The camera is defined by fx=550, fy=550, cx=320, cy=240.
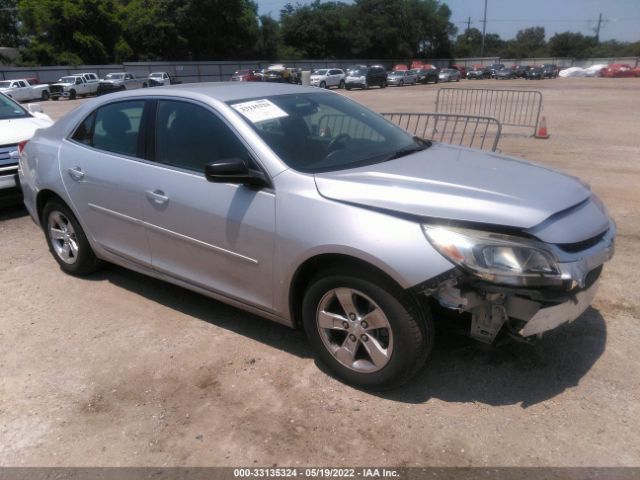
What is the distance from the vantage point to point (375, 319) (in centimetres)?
294

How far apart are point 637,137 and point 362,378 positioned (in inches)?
472

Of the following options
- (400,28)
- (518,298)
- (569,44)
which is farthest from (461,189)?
(569,44)

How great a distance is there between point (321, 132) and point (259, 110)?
Result: 1.50ft

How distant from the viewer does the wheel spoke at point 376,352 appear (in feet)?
9.79

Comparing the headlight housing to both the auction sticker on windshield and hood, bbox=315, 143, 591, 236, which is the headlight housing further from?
the auction sticker on windshield

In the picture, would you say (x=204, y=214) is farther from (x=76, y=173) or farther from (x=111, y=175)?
(x=76, y=173)

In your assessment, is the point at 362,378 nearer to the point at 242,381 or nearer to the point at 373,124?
the point at 242,381

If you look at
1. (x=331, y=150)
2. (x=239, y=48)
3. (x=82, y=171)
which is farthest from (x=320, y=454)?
(x=239, y=48)

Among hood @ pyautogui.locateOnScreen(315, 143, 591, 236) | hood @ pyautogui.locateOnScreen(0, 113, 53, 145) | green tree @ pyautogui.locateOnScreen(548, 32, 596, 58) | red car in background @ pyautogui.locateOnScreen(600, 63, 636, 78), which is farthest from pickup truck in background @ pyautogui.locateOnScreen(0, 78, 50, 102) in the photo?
green tree @ pyautogui.locateOnScreen(548, 32, 596, 58)

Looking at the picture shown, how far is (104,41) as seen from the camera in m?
61.1

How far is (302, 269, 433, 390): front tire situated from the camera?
9.27 ft

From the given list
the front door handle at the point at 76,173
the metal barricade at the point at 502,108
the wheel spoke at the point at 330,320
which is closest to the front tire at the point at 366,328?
the wheel spoke at the point at 330,320

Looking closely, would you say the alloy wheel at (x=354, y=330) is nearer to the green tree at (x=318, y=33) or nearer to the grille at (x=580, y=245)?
the grille at (x=580, y=245)

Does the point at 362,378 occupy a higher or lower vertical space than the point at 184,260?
lower
